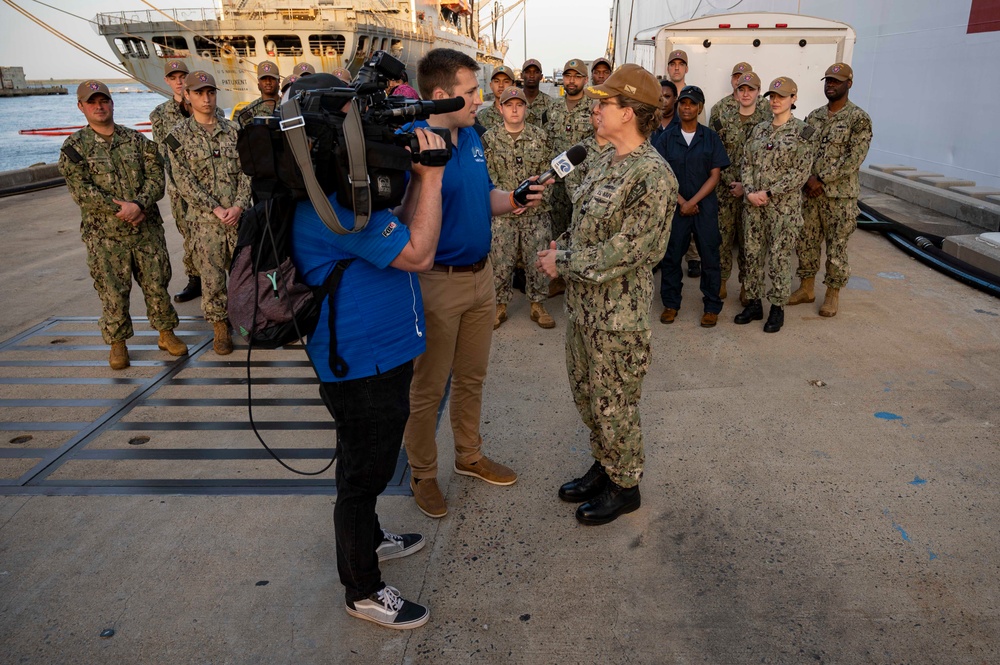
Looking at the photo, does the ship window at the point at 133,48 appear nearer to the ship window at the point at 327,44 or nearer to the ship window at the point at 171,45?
the ship window at the point at 171,45

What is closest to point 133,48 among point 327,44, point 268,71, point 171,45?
point 171,45

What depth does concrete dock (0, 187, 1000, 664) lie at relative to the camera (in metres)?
2.38

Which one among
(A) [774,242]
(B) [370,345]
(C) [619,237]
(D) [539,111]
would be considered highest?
(D) [539,111]

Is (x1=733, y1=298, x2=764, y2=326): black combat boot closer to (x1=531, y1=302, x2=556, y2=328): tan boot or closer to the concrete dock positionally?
the concrete dock

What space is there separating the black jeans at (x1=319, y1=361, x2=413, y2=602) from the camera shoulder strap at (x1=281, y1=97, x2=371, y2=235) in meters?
0.56

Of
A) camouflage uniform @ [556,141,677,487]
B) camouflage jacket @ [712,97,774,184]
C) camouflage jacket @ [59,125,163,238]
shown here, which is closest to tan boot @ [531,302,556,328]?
camouflage jacket @ [712,97,774,184]

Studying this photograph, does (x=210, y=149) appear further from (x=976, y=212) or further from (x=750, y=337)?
(x=976, y=212)

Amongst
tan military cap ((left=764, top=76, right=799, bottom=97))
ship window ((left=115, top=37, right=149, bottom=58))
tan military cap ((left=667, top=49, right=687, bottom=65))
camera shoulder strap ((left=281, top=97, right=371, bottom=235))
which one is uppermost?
ship window ((left=115, top=37, right=149, bottom=58))

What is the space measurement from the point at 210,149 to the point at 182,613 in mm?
3635

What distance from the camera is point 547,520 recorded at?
120 inches

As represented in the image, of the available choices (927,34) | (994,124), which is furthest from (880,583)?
(927,34)

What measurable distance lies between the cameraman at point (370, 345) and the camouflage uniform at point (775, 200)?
3.83 m

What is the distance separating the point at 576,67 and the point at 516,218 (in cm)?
195

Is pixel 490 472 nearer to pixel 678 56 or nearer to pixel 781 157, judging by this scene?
pixel 781 157
